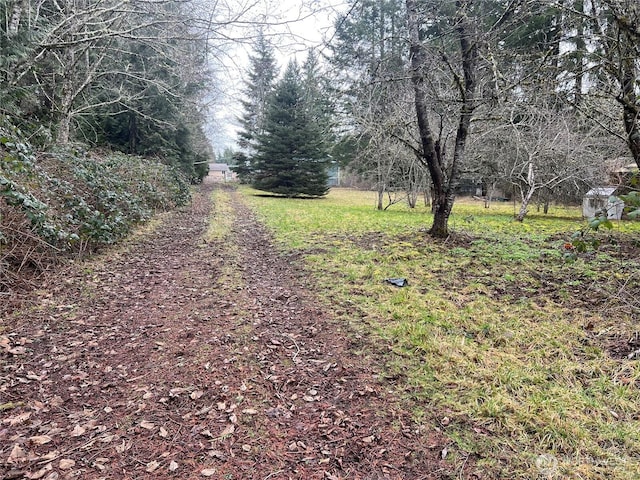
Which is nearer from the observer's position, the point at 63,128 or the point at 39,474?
the point at 39,474

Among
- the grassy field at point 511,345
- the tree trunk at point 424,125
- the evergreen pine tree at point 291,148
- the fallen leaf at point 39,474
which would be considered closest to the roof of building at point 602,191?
the grassy field at point 511,345

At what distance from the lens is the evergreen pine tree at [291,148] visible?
70.8 feet

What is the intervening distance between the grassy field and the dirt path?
301 millimetres

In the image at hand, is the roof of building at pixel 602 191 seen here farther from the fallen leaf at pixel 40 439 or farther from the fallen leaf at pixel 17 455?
the fallen leaf at pixel 17 455

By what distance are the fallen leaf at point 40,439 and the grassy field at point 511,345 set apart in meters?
2.19

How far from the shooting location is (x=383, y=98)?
7.62 m

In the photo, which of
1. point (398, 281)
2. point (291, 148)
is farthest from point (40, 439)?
point (291, 148)

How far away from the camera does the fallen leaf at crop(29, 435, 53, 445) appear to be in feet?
6.89

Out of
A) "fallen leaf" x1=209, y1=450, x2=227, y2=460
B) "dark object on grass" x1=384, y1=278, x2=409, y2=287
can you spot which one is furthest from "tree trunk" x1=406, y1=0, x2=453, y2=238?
"fallen leaf" x1=209, y1=450, x2=227, y2=460

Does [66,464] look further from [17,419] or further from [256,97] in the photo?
[256,97]

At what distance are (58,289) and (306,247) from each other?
384 cm

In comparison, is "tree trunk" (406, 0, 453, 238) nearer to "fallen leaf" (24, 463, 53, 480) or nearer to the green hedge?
the green hedge

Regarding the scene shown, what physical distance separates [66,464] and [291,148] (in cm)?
2105

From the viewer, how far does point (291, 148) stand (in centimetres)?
2192
